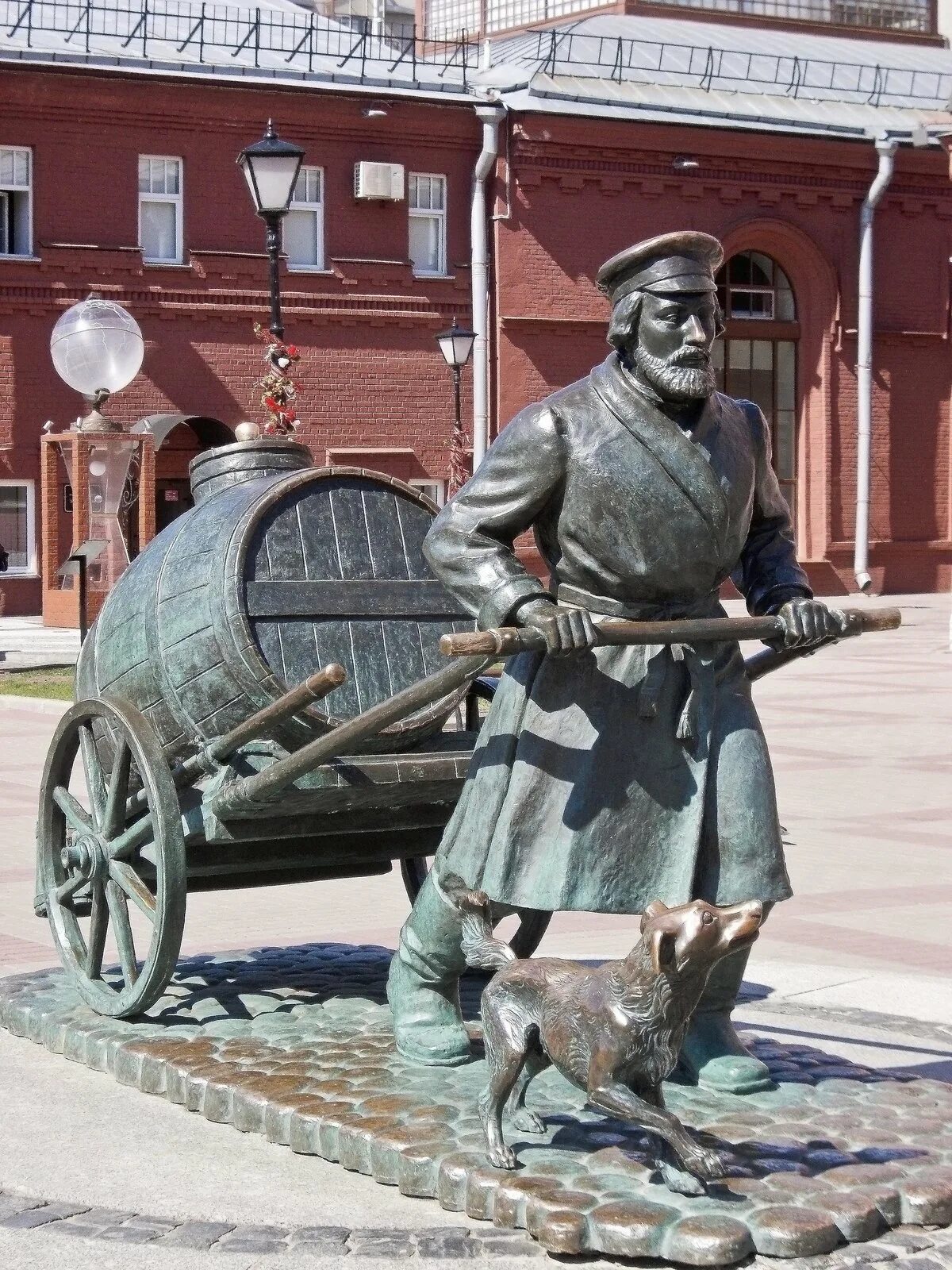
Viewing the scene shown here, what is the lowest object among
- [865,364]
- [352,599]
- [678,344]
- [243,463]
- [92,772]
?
[92,772]

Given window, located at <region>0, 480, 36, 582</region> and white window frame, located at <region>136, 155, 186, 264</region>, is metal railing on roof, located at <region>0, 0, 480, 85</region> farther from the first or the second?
window, located at <region>0, 480, 36, 582</region>

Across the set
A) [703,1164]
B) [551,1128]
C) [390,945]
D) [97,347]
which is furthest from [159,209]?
[703,1164]

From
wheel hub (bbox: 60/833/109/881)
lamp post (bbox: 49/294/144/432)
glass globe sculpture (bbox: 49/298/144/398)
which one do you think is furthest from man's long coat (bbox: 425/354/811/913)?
glass globe sculpture (bbox: 49/298/144/398)

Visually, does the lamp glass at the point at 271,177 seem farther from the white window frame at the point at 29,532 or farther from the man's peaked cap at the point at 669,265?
the white window frame at the point at 29,532

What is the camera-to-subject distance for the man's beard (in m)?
4.68

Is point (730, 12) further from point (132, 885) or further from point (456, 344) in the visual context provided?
point (132, 885)

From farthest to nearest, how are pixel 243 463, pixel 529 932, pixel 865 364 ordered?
1. pixel 865 364
2. pixel 243 463
3. pixel 529 932

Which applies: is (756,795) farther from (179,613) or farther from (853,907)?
(853,907)

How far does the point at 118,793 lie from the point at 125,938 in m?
0.41

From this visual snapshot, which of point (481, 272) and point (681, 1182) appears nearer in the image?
point (681, 1182)

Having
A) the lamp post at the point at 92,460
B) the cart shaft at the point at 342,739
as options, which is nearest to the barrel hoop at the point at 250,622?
the cart shaft at the point at 342,739

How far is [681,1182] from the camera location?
4.12 meters

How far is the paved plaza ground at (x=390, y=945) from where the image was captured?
432cm

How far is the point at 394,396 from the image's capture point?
94.4 feet
